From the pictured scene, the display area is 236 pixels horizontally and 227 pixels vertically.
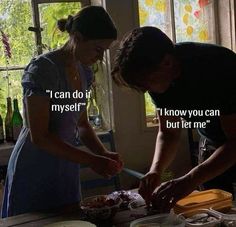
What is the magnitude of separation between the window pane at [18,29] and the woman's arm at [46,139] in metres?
1.28

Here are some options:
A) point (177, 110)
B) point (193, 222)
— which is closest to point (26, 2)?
point (177, 110)

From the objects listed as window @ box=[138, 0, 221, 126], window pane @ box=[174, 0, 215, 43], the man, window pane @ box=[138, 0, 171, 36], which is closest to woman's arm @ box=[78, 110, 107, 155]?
the man

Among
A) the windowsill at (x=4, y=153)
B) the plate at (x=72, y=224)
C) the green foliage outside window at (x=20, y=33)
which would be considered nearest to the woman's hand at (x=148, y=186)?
the plate at (x=72, y=224)

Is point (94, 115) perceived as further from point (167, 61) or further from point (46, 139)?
point (167, 61)

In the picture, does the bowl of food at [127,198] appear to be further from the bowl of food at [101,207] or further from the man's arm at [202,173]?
the man's arm at [202,173]

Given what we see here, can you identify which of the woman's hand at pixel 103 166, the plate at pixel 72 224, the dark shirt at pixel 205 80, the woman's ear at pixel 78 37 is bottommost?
the plate at pixel 72 224

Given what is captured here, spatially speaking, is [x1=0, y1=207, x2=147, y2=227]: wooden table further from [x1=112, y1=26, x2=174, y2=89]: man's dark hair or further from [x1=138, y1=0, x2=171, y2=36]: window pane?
[x1=138, y1=0, x2=171, y2=36]: window pane

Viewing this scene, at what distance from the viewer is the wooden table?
1.22 meters

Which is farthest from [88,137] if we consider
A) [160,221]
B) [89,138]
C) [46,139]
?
[160,221]

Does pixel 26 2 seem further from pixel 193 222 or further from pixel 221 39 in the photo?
pixel 193 222

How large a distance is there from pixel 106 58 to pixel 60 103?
1.18 m

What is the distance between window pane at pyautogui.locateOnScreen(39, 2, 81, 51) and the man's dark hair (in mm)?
1450

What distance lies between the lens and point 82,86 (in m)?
1.53

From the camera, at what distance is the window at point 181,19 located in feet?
8.59
